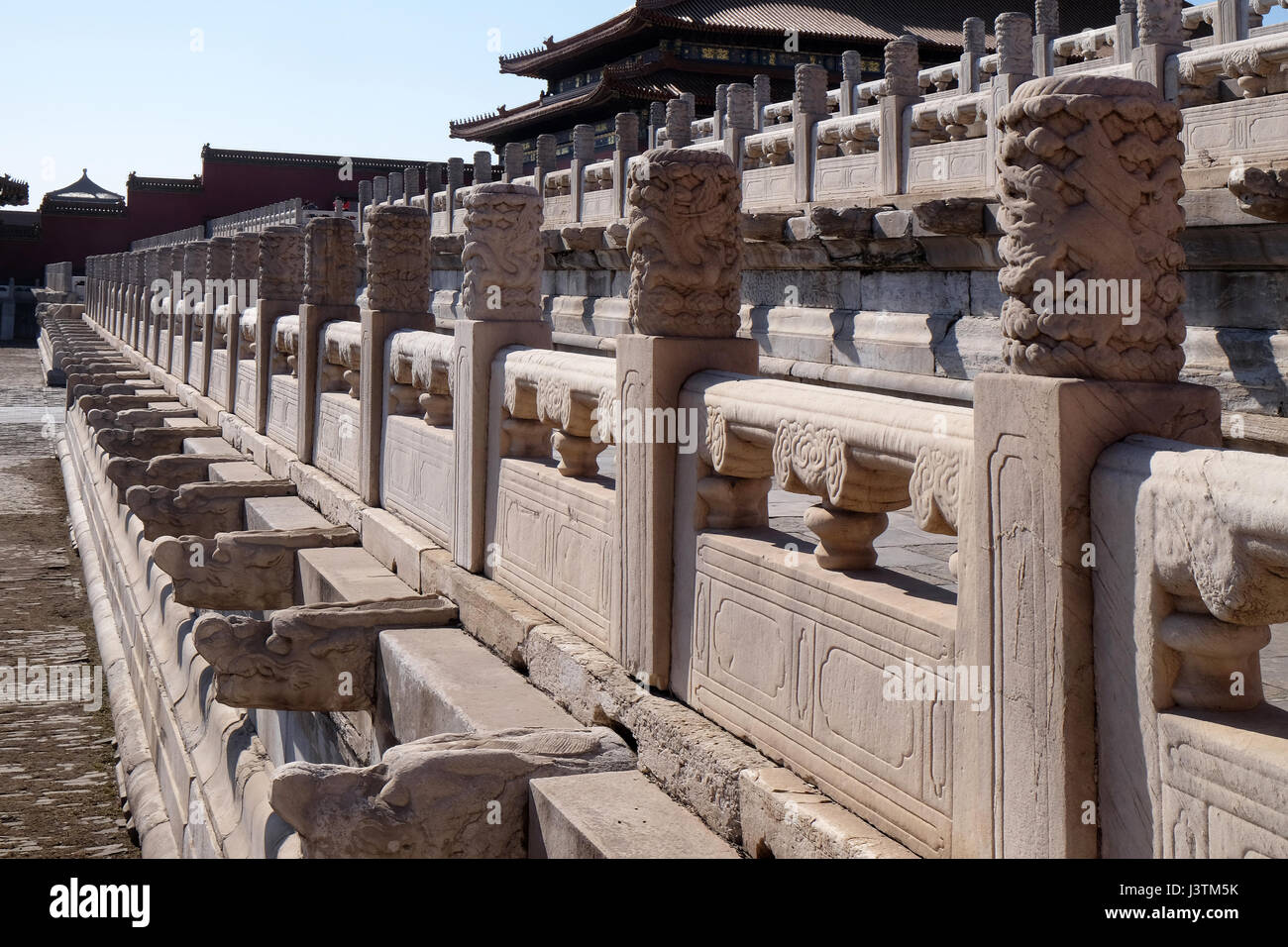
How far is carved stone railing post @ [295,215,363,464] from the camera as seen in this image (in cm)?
827

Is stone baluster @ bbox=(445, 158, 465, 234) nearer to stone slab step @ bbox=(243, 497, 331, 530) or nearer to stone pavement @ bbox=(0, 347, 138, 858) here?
stone pavement @ bbox=(0, 347, 138, 858)

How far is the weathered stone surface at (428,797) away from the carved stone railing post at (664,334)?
1.58 feet

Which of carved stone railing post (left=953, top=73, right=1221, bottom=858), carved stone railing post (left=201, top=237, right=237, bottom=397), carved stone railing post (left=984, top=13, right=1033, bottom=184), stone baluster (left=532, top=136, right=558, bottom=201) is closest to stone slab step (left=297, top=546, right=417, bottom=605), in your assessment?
carved stone railing post (left=953, top=73, right=1221, bottom=858)

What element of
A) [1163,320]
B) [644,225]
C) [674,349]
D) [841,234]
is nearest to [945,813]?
[1163,320]

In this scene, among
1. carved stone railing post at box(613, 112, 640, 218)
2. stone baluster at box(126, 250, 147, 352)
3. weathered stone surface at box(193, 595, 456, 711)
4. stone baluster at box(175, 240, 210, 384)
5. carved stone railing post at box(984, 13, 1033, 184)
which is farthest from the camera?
stone baluster at box(126, 250, 147, 352)

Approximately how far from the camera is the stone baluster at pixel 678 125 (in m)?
13.9

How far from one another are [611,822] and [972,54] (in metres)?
10.1

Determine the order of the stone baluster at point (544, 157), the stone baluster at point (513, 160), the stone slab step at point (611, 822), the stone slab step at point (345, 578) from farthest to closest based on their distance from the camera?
1. the stone baluster at point (513, 160)
2. the stone baluster at point (544, 157)
3. the stone slab step at point (345, 578)
4. the stone slab step at point (611, 822)

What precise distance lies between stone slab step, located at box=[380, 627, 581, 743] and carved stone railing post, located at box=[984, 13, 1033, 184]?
202 inches

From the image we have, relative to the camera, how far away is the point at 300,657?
4.70 m

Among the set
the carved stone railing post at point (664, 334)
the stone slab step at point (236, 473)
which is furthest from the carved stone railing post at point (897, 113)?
the carved stone railing post at point (664, 334)

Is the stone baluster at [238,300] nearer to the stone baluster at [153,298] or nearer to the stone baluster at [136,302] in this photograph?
the stone baluster at [153,298]
